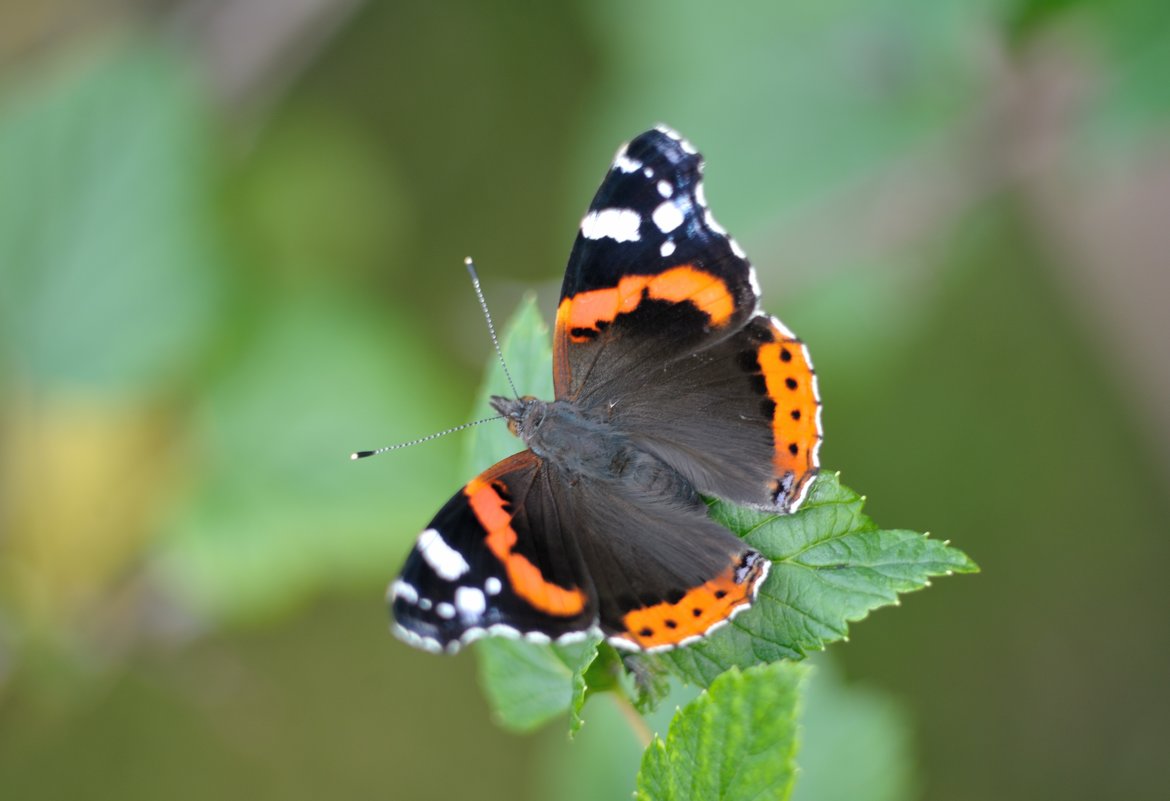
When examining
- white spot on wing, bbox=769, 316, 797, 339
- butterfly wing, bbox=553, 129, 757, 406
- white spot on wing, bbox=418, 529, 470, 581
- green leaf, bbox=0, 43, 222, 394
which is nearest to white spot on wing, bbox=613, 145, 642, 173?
butterfly wing, bbox=553, 129, 757, 406

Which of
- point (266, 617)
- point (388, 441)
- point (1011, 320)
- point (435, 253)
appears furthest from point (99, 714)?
point (1011, 320)

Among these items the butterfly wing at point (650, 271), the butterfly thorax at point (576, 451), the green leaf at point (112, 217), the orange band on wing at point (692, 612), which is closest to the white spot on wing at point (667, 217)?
the butterfly wing at point (650, 271)

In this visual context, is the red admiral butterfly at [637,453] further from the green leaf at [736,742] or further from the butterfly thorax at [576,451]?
the green leaf at [736,742]

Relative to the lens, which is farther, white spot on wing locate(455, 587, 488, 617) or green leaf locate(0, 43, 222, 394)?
green leaf locate(0, 43, 222, 394)

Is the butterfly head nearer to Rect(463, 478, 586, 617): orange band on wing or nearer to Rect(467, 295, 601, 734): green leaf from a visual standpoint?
Rect(467, 295, 601, 734): green leaf

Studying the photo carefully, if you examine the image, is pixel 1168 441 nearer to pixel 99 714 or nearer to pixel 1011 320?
pixel 1011 320
